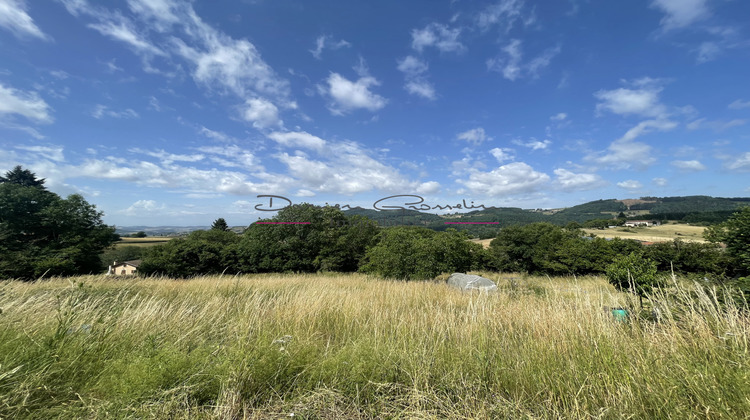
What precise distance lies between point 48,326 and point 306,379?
2920mm

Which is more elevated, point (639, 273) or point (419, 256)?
point (639, 273)

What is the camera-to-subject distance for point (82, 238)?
926 inches

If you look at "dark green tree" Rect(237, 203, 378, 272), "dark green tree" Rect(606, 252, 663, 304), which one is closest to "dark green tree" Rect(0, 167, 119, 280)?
"dark green tree" Rect(237, 203, 378, 272)

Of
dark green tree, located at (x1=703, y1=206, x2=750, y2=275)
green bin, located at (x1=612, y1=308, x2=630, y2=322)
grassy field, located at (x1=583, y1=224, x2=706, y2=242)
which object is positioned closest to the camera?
green bin, located at (x1=612, y1=308, x2=630, y2=322)

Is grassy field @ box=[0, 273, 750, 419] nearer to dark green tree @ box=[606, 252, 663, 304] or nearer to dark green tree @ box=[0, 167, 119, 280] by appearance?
dark green tree @ box=[606, 252, 663, 304]

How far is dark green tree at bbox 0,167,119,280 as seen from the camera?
1958 centimetres

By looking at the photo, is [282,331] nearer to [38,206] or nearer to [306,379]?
[306,379]

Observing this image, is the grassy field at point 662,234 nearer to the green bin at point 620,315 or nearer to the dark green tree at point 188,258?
the green bin at point 620,315

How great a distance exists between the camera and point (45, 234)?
22.5 metres

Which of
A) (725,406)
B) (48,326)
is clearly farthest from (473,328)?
(48,326)

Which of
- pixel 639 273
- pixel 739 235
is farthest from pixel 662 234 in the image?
pixel 639 273

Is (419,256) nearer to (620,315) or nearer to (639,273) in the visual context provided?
(639,273)

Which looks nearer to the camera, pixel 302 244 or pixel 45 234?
pixel 45 234

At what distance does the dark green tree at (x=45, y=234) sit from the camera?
19578mm
